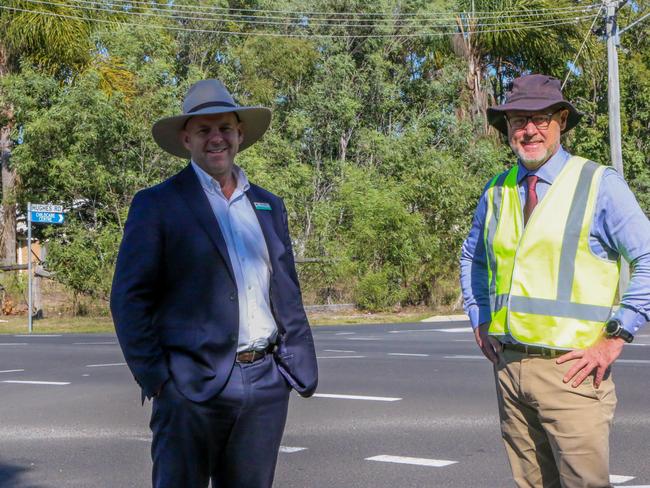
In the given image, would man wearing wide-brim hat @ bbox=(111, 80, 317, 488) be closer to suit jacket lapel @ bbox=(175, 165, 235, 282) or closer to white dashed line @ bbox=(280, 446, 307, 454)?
suit jacket lapel @ bbox=(175, 165, 235, 282)

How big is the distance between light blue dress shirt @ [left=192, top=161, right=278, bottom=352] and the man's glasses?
3.60 feet

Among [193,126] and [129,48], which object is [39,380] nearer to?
[193,126]

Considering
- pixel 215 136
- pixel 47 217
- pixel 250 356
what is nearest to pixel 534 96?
pixel 215 136

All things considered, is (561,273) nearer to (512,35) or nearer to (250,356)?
(250,356)

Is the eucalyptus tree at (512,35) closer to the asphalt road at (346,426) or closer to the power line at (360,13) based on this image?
the power line at (360,13)

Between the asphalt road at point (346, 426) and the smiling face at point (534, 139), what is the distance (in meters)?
3.01

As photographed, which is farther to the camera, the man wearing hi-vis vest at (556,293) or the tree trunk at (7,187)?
the tree trunk at (7,187)

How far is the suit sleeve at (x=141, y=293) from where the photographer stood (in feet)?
13.4

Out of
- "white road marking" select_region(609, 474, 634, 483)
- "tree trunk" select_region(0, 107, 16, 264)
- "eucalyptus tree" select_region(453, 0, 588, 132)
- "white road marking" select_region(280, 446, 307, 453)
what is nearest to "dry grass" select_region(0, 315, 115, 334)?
"tree trunk" select_region(0, 107, 16, 264)

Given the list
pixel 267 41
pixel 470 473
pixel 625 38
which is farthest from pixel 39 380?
pixel 625 38

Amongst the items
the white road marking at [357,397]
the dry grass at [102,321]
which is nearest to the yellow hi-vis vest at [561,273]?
the white road marking at [357,397]

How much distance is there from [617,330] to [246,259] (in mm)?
1397

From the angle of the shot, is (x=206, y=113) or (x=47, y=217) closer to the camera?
(x=206, y=113)

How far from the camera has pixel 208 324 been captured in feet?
13.5
